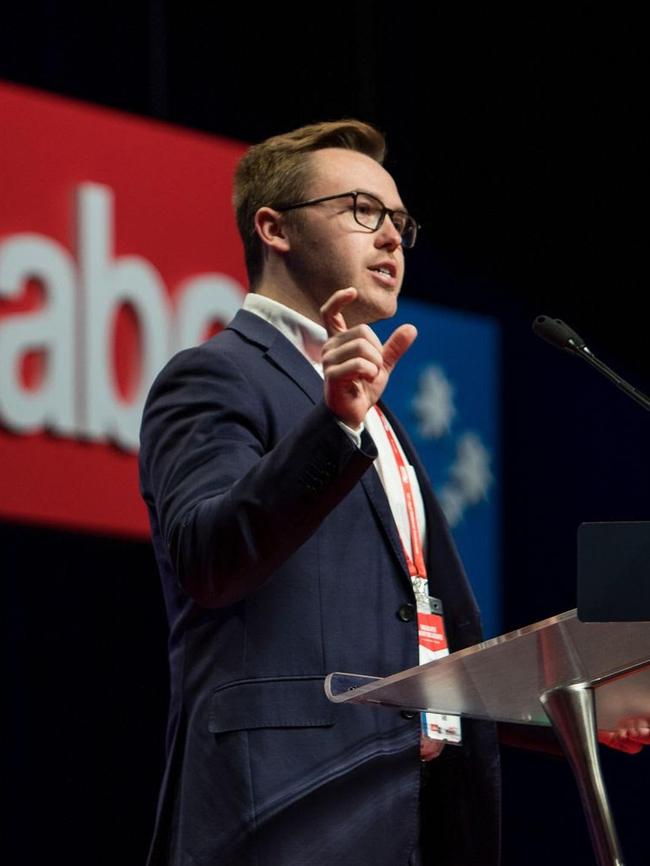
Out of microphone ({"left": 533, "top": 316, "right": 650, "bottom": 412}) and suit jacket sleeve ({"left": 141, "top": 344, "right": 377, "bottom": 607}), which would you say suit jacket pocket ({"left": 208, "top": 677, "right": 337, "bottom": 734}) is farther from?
microphone ({"left": 533, "top": 316, "right": 650, "bottom": 412})

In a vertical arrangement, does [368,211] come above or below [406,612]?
above

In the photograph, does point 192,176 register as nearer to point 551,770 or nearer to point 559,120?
point 559,120

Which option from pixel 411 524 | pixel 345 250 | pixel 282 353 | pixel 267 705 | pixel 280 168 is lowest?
pixel 267 705

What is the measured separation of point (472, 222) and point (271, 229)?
7.29 feet

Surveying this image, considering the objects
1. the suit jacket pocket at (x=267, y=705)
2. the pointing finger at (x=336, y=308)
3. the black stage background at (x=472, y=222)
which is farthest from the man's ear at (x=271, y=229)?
the black stage background at (x=472, y=222)

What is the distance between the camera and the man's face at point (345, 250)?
6.80 ft

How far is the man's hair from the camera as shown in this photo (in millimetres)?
2166

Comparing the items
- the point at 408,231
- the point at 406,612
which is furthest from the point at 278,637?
the point at 408,231

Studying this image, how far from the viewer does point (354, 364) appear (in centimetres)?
148

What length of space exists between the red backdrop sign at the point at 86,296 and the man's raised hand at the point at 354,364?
63.0 inches

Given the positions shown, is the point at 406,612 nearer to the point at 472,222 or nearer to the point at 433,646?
the point at 433,646

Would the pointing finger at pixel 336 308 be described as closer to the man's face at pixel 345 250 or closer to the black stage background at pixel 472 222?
the man's face at pixel 345 250

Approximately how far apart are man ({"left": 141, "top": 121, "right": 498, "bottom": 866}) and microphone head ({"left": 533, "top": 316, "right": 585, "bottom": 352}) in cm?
26

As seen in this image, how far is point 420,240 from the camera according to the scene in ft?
13.5
